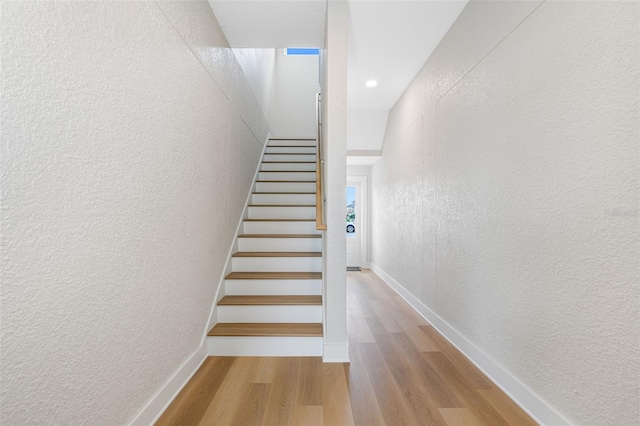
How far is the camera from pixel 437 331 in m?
2.63

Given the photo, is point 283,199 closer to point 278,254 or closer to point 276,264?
point 278,254

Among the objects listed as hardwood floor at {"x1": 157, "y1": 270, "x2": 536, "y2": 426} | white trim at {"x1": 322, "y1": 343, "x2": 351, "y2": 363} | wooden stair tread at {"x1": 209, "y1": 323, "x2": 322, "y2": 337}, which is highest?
wooden stair tread at {"x1": 209, "y1": 323, "x2": 322, "y2": 337}

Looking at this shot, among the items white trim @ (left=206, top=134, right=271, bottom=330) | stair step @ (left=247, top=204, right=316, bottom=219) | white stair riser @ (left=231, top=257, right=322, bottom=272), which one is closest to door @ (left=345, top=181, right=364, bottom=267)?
stair step @ (left=247, top=204, right=316, bottom=219)

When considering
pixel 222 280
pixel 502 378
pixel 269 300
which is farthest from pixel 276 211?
pixel 502 378

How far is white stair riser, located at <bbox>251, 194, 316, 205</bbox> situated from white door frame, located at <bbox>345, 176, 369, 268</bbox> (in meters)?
2.75

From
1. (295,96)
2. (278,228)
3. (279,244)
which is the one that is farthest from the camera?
(295,96)

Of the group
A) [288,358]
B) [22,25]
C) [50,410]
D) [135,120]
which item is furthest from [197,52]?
[288,358]

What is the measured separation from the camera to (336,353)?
2074mm

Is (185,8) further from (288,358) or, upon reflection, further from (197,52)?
(288,358)

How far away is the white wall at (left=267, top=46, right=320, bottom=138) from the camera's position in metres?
5.80

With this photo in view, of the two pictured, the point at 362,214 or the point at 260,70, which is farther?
the point at 362,214

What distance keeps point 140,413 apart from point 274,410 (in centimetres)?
63

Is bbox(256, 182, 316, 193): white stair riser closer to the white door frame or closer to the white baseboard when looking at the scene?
the white baseboard

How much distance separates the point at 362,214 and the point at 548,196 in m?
4.92
